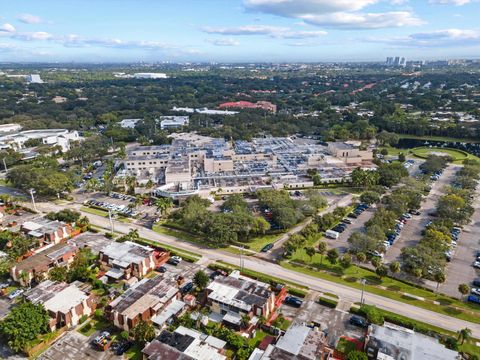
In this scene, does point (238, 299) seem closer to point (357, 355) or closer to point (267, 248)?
point (357, 355)

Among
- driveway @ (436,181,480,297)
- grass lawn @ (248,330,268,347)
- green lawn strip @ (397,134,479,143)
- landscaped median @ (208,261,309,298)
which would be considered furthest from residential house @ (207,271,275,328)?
green lawn strip @ (397,134,479,143)

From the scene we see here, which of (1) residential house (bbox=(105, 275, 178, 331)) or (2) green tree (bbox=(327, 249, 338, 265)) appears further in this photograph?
(2) green tree (bbox=(327, 249, 338, 265))

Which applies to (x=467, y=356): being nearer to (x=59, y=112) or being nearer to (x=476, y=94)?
(x=59, y=112)

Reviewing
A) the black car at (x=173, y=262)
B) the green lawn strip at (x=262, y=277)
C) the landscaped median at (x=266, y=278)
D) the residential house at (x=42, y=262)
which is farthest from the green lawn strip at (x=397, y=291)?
the residential house at (x=42, y=262)

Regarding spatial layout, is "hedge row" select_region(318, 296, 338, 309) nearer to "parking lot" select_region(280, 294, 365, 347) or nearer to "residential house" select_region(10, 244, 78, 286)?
"parking lot" select_region(280, 294, 365, 347)

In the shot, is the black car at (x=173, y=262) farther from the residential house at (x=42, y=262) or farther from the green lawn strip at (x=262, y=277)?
the residential house at (x=42, y=262)

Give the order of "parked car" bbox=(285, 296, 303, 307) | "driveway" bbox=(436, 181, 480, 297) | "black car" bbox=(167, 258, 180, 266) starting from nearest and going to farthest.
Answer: "parked car" bbox=(285, 296, 303, 307) < "driveway" bbox=(436, 181, 480, 297) < "black car" bbox=(167, 258, 180, 266)

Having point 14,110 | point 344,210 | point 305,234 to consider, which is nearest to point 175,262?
point 305,234
